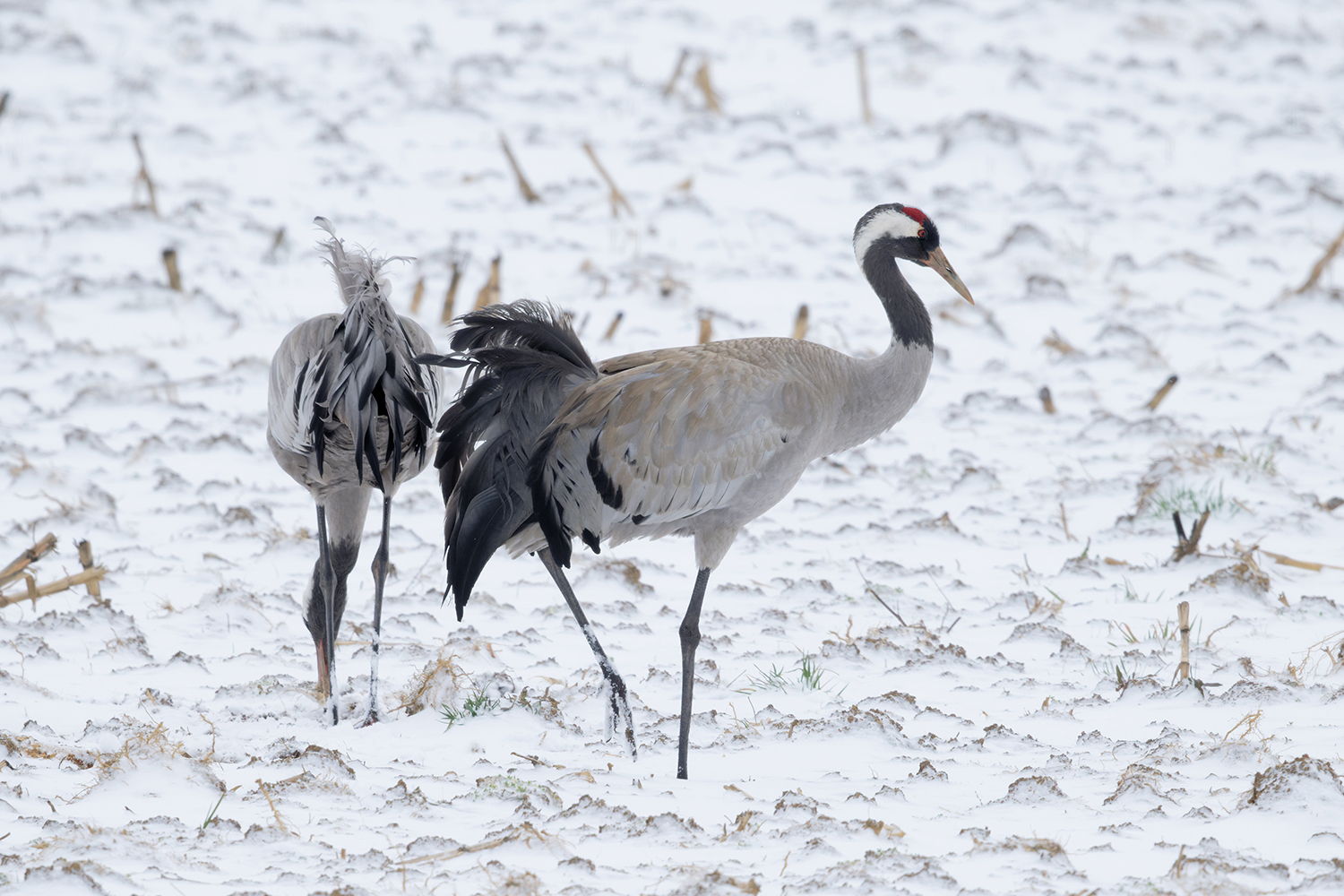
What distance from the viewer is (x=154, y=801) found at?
3141 mm

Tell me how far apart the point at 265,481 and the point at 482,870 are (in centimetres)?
415

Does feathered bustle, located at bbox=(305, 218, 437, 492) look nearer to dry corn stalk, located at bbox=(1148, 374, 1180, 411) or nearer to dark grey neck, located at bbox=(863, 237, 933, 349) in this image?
dark grey neck, located at bbox=(863, 237, 933, 349)

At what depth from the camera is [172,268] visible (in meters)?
8.40

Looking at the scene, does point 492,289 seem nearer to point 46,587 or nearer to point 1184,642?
point 46,587

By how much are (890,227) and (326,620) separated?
2377mm

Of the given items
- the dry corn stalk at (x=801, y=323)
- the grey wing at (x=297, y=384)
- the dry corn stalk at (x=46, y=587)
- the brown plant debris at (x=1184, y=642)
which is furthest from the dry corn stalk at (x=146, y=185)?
the brown plant debris at (x=1184, y=642)

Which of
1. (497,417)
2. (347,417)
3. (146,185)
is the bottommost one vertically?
(146,185)

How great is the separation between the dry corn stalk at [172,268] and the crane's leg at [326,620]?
4.56m

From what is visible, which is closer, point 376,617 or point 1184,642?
point 1184,642

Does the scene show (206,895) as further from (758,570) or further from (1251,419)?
(1251,419)

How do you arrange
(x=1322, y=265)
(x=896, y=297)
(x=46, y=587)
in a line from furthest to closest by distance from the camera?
(x=1322, y=265) → (x=896, y=297) → (x=46, y=587)

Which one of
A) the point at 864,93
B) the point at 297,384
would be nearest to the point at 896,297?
the point at 297,384

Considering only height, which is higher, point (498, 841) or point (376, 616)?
point (498, 841)

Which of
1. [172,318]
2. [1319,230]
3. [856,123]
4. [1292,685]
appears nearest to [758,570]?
[1292,685]
